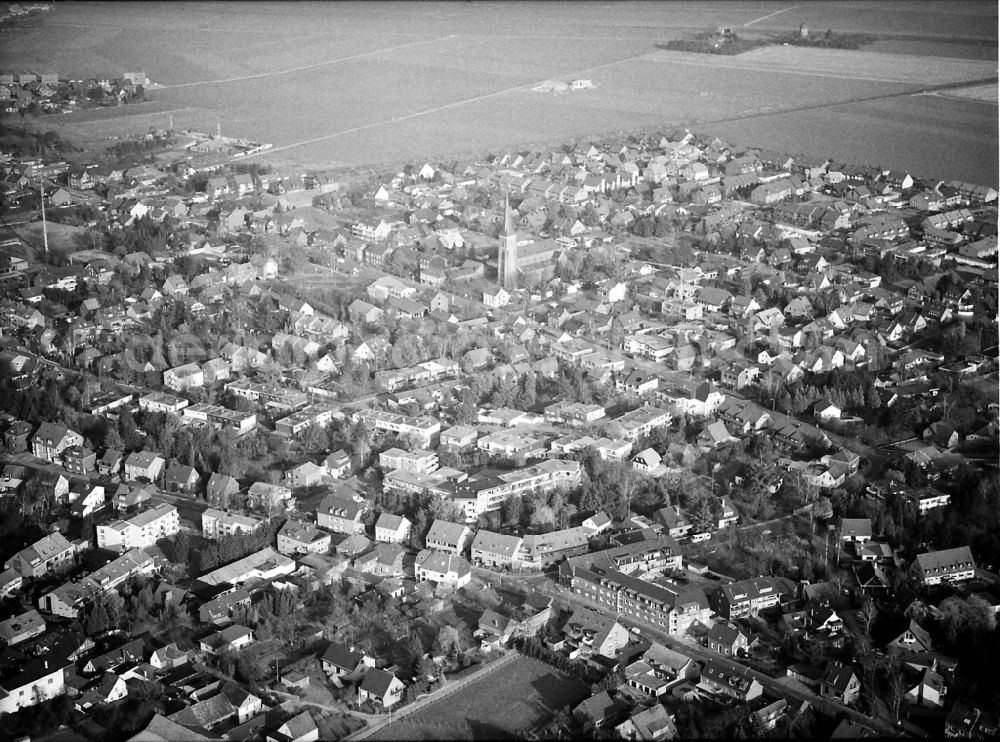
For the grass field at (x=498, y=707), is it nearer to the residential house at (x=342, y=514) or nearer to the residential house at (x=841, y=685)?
the residential house at (x=841, y=685)

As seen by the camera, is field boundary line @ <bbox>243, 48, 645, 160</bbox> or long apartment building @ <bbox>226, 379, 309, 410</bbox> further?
field boundary line @ <bbox>243, 48, 645, 160</bbox>

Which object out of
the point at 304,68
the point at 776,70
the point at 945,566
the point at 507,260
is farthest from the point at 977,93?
the point at 945,566

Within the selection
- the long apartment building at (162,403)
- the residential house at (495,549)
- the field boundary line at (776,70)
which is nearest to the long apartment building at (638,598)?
the residential house at (495,549)

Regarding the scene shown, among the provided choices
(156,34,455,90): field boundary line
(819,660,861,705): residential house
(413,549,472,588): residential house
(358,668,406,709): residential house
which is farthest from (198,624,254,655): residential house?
(156,34,455,90): field boundary line

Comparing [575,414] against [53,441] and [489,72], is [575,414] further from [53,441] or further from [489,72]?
[489,72]

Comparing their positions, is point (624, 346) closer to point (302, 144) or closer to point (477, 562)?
point (477, 562)

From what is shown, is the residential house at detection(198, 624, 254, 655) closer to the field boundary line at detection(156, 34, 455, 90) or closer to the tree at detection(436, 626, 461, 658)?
the tree at detection(436, 626, 461, 658)

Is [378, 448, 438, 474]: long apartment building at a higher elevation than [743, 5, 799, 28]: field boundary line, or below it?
below
